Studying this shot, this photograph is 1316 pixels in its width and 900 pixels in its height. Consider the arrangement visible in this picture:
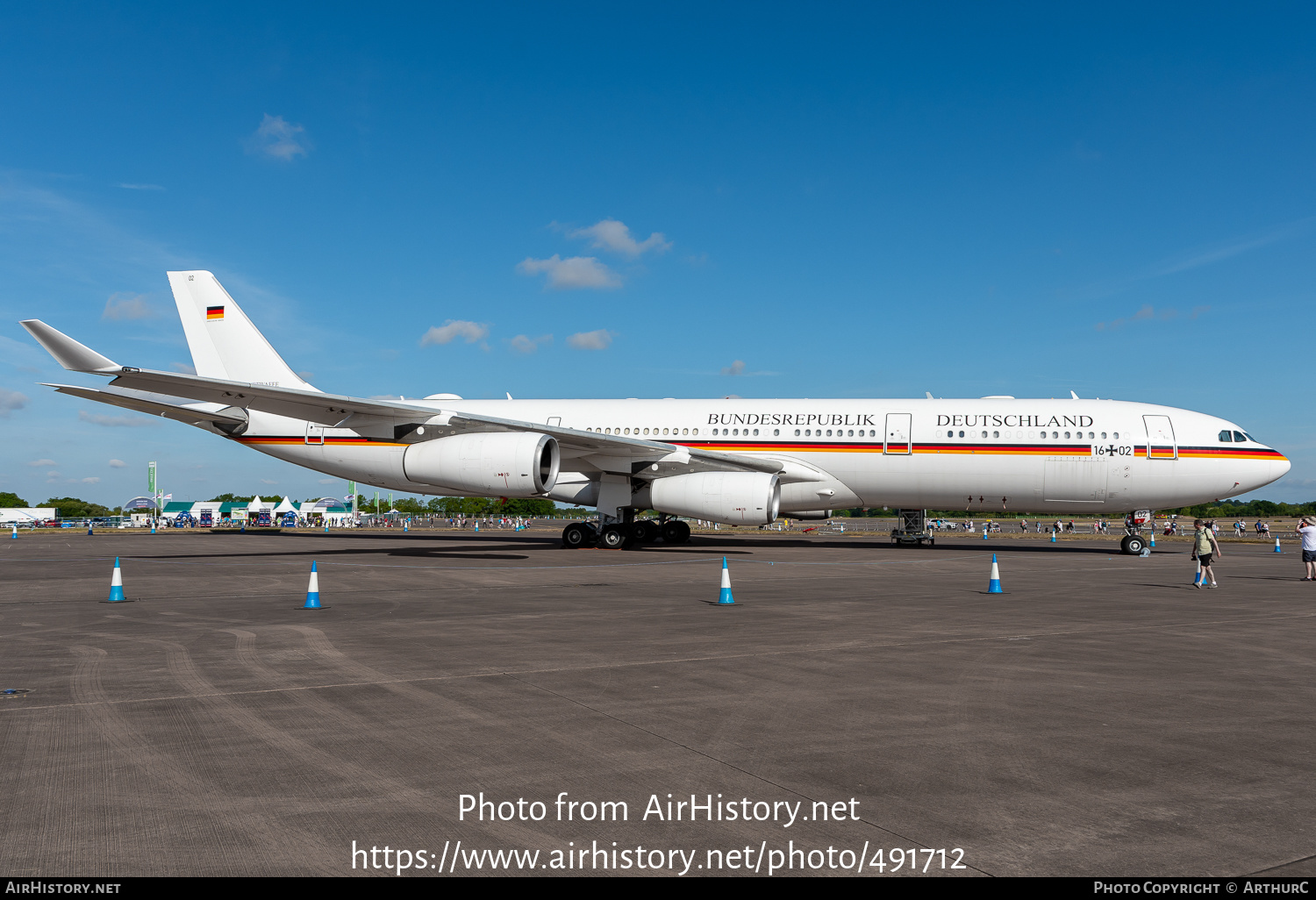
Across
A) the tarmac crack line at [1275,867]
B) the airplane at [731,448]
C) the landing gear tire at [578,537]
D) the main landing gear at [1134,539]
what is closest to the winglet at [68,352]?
the airplane at [731,448]

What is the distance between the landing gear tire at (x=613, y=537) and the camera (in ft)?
84.5

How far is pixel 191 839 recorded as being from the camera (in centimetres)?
385

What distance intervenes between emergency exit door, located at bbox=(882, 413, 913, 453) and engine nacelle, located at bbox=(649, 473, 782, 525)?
3.79 m

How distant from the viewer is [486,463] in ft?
68.9

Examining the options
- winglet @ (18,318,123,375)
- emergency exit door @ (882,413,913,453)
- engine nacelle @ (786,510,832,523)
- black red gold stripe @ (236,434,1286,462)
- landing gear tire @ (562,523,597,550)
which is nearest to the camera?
winglet @ (18,318,123,375)

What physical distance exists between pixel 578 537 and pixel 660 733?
21.3m

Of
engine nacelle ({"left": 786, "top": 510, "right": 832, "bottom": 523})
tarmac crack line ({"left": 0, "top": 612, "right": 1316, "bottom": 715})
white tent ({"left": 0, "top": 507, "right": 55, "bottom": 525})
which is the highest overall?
engine nacelle ({"left": 786, "top": 510, "right": 832, "bottom": 523})

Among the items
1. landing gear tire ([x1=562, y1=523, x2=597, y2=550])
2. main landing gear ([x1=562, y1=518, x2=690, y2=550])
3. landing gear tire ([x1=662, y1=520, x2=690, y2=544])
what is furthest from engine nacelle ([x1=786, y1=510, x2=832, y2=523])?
landing gear tire ([x1=562, y1=523, x2=597, y2=550])

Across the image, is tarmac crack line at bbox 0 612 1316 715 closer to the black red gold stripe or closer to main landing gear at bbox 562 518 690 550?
the black red gold stripe

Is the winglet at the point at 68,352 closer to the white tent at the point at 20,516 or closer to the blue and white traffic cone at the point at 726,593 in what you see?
the blue and white traffic cone at the point at 726,593

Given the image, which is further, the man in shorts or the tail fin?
the tail fin

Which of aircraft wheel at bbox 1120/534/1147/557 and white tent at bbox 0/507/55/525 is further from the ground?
aircraft wheel at bbox 1120/534/1147/557

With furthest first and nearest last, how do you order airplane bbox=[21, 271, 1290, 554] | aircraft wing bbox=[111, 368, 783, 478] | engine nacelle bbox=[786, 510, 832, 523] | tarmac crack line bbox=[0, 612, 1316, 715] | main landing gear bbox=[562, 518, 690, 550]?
engine nacelle bbox=[786, 510, 832, 523]
main landing gear bbox=[562, 518, 690, 550]
airplane bbox=[21, 271, 1290, 554]
aircraft wing bbox=[111, 368, 783, 478]
tarmac crack line bbox=[0, 612, 1316, 715]

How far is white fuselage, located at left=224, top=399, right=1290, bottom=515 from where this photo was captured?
77.7ft
